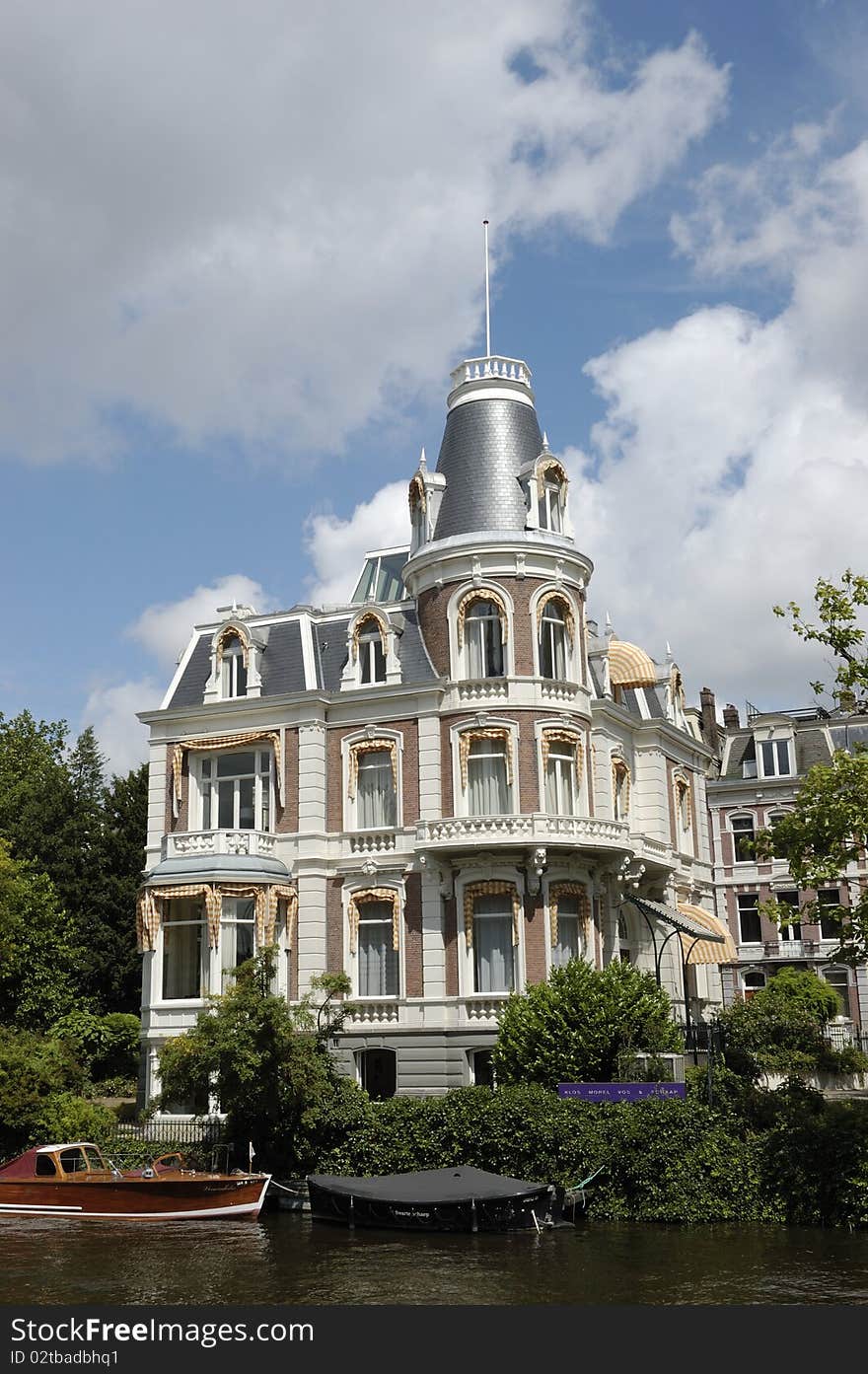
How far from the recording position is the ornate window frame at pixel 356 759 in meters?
39.6

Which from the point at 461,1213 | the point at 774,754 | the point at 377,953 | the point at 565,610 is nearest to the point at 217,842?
the point at 377,953

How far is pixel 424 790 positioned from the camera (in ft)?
128

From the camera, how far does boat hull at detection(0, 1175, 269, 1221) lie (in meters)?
30.1

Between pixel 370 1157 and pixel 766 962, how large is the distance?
3145 cm

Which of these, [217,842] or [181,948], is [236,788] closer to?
[217,842]

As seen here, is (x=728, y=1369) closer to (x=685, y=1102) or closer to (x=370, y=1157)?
(x=685, y=1102)

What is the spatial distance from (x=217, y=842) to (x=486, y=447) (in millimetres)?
14888

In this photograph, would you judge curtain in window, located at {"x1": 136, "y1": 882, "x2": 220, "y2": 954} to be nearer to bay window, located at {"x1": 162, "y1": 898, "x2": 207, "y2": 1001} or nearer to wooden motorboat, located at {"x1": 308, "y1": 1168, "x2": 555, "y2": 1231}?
bay window, located at {"x1": 162, "y1": 898, "x2": 207, "y2": 1001}

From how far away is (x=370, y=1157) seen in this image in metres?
32.8

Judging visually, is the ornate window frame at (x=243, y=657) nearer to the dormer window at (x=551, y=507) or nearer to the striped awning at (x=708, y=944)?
the dormer window at (x=551, y=507)

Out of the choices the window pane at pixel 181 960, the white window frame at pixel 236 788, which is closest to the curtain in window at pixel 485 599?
the white window frame at pixel 236 788

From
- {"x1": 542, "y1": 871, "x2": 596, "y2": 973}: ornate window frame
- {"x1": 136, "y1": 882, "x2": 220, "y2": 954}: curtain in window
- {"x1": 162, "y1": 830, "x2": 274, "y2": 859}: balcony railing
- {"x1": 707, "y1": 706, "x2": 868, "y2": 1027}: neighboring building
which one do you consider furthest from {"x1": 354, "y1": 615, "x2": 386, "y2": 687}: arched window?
{"x1": 707, "y1": 706, "x2": 868, "y2": 1027}: neighboring building

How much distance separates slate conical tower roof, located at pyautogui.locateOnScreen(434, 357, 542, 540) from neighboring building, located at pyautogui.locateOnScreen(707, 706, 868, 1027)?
24563mm

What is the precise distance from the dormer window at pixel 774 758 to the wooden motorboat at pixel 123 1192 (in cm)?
3800
